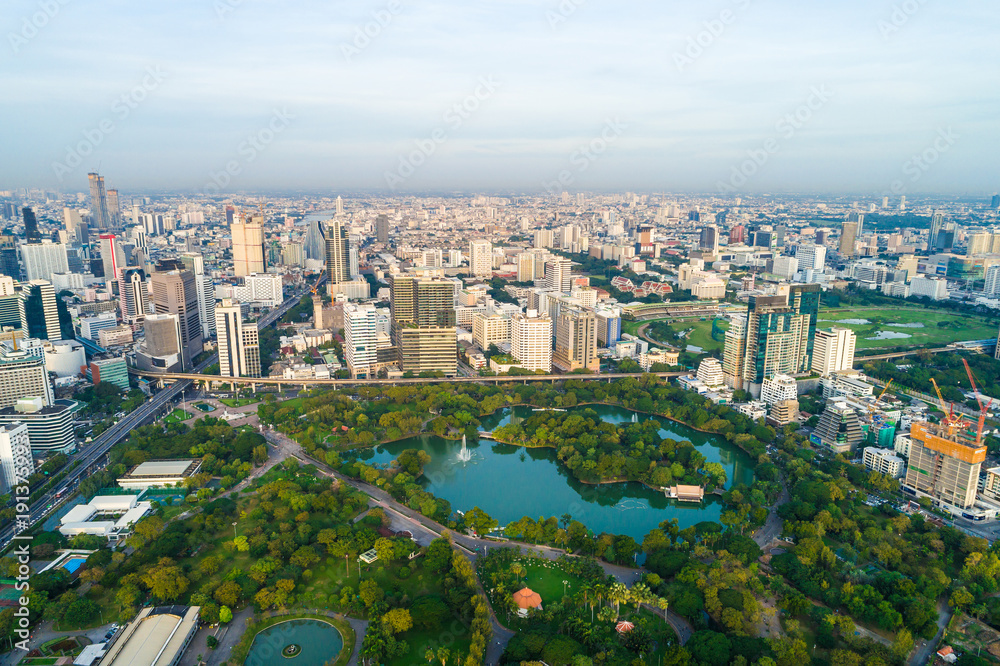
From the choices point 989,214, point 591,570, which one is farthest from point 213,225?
point 989,214

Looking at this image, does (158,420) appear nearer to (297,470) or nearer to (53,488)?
(53,488)

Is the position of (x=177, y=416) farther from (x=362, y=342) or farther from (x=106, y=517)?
(x=362, y=342)

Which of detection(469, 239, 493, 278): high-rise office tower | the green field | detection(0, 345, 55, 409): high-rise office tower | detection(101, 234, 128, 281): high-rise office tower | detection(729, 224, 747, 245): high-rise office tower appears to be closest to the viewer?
detection(0, 345, 55, 409): high-rise office tower

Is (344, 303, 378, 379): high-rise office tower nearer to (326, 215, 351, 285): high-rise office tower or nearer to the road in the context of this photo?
the road

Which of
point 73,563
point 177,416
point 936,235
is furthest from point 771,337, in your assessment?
point 936,235

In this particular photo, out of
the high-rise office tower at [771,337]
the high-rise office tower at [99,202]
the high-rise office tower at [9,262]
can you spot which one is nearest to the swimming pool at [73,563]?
the high-rise office tower at [771,337]

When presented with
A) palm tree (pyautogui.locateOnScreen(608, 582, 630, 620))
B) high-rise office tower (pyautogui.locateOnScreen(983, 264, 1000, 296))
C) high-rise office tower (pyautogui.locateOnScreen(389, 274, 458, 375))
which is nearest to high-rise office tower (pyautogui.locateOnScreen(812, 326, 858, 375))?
high-rise office tower (pyautogui.locateOnScreen(389, 274, 458, 375))

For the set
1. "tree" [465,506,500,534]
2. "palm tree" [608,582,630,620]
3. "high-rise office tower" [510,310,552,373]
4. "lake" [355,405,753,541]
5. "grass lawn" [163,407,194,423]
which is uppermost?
"high-rise office tower" [510,310,552,373]
